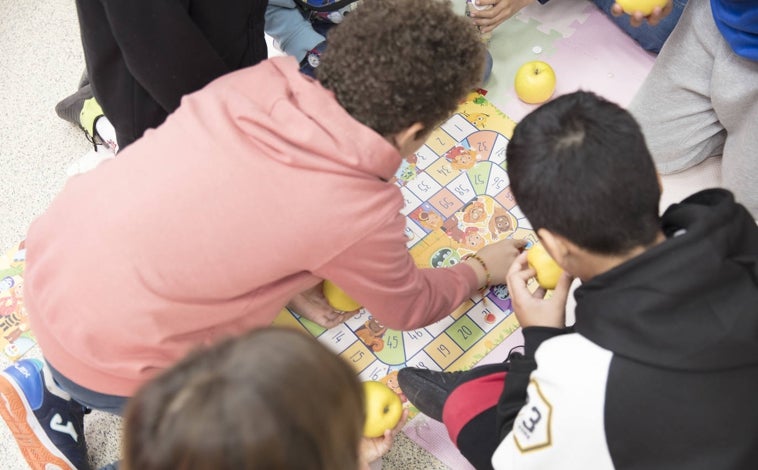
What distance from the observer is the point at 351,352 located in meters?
1.10

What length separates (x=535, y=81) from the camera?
1.27m

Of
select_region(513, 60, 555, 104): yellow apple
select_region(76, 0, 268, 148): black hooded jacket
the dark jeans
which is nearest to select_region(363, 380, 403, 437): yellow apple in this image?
select_region(76, 0, 268, 148): black hooded jacket

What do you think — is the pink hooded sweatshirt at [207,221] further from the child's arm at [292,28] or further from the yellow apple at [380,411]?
the child's arm at [292,28]

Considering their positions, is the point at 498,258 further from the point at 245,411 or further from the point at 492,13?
the point at 245,411

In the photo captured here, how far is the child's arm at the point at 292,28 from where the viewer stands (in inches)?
52.2

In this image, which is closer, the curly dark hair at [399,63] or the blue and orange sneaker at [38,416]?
the curly dark hair at [399,63]

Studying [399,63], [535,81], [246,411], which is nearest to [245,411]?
[246,411]

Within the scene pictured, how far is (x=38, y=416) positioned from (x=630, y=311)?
811 mm

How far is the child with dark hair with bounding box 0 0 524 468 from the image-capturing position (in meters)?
0.74

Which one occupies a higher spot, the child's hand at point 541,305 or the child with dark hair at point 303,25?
the child with dark hair at point 303,25

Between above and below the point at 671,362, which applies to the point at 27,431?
below

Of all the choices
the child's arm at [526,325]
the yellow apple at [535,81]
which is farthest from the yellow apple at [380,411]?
the yellow apple at [535,81]

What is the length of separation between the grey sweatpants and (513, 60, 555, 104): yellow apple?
0.16 meters

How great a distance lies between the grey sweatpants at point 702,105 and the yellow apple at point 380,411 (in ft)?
2.22
